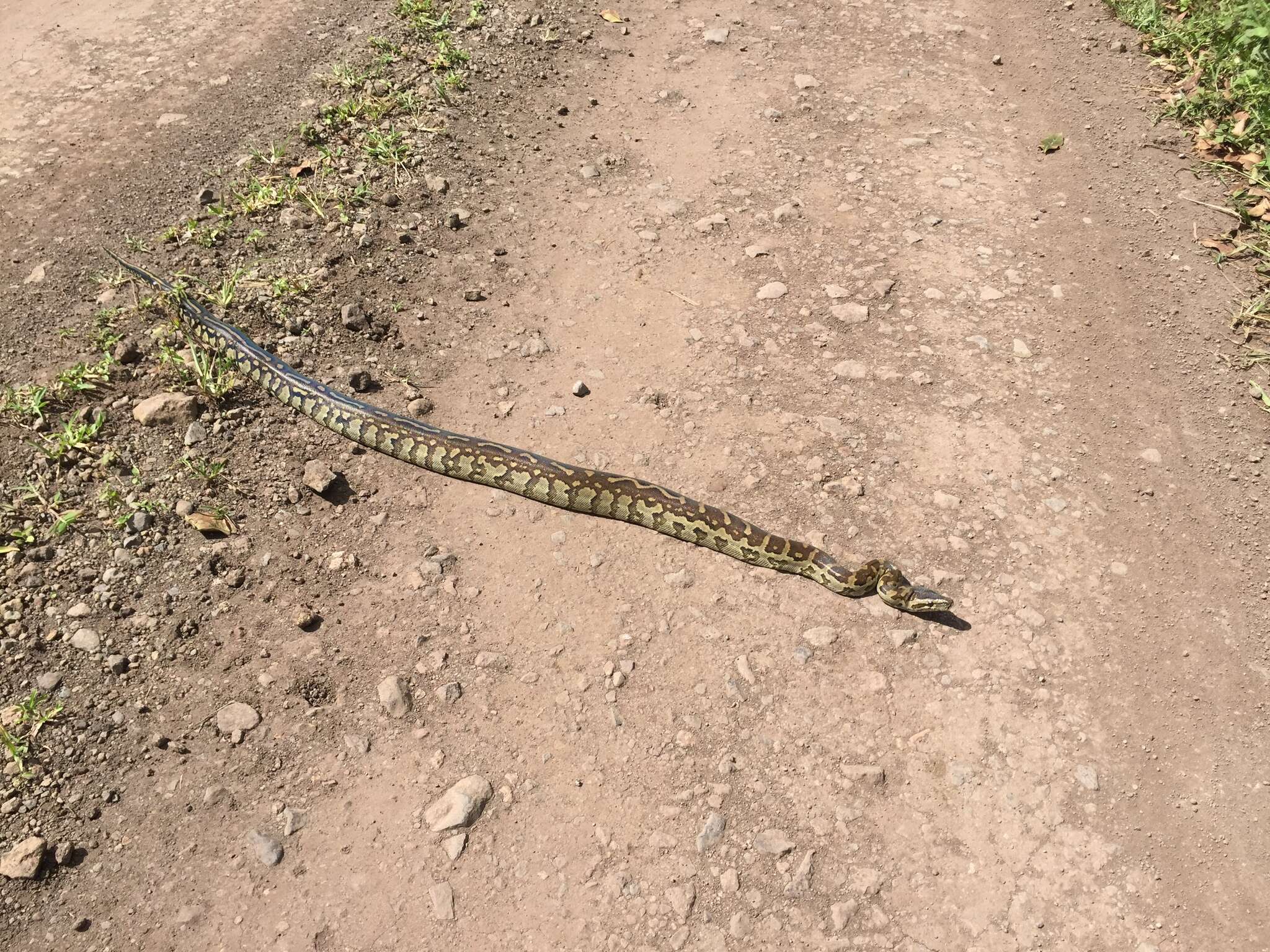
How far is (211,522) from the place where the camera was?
7.09 metres

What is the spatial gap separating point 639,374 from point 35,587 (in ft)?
16.7

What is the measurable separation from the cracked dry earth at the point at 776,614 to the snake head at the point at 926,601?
0.13m

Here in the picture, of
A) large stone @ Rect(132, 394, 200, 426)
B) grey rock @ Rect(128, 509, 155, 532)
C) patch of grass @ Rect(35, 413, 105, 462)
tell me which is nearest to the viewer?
grey rock @ Rect(128, 509, 155, 532)

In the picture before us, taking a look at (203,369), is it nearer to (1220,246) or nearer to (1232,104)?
(1220,246)

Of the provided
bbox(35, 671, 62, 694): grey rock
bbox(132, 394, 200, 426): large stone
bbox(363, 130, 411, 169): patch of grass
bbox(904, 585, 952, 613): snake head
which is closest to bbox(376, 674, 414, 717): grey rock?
bbox(35, 671, 62, 694): grey rock

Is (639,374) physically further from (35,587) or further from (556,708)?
(35,587)

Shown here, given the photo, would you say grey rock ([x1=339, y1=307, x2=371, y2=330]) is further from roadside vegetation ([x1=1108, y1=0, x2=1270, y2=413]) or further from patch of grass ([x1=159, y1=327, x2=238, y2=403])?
roadside vegetation ([x1=1108, y1=0, x2=1270, y2=413])

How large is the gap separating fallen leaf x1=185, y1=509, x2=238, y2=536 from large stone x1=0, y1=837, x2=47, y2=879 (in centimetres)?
244

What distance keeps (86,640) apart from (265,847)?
6.89 feet

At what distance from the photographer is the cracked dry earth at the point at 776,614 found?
17.8 ft

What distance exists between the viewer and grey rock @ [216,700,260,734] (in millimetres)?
6016

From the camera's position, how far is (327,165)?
33.2 feet

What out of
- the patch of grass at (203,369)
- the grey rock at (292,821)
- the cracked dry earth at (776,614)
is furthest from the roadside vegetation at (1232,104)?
the patch of grass at (203,369)

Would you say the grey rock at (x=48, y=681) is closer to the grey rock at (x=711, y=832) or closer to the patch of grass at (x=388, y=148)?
the grey rock at (x=711, y=832)
